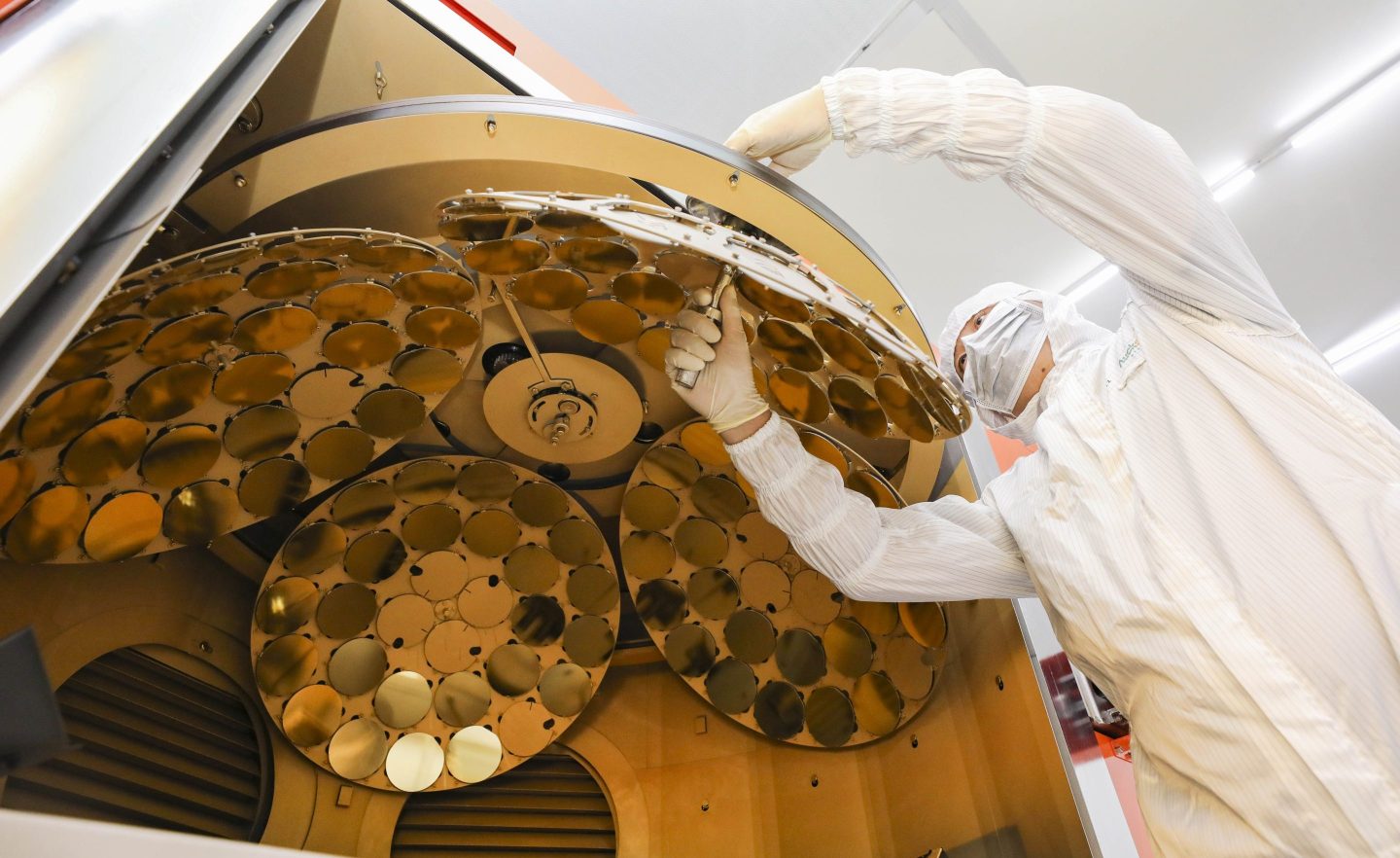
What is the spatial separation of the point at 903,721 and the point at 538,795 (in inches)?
32.6

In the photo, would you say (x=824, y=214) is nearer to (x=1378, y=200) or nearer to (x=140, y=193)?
(x=140, y=193)

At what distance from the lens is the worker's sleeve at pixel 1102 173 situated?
1.22m

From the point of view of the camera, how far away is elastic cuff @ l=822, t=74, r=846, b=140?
135 centimetres

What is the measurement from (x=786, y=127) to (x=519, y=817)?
4.99 feet

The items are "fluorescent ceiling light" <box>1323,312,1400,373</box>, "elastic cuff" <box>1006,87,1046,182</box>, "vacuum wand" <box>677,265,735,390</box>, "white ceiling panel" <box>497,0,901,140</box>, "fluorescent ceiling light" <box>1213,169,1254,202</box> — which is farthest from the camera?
"fluorescent ceiling light" <box>1323,312,1400,373</box>

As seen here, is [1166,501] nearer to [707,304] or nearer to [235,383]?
[707,304]

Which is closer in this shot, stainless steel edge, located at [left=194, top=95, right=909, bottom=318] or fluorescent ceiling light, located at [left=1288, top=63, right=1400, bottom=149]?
stainless steel edge, located at [left=194, top=95, right=909, bottom=318]

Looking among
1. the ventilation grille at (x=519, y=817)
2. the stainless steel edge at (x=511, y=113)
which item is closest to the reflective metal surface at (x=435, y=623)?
the ventilation grille at (x=519, y=817)

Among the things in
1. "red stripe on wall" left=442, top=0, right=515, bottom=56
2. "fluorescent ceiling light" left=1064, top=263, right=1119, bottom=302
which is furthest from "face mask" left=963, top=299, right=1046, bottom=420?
"fluorescent ceiling light" left=1064, top=263, right=1119, bottom=302

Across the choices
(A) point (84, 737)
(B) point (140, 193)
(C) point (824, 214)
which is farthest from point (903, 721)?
(B) point (140, 193)

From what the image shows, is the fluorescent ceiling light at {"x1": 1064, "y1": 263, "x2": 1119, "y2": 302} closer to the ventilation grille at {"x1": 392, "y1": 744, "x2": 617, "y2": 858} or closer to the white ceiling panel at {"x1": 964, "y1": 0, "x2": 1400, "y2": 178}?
the white ceiling panel at {"x1": 964, "y1": 0, "x2": 1400, "y2": 178}

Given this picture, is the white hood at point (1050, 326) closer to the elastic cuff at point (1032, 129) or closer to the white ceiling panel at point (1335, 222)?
the elastic cuff at point (1032, 129)

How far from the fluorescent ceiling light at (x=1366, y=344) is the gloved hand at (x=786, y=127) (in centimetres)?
283

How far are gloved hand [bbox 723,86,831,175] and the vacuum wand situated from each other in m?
0.28
